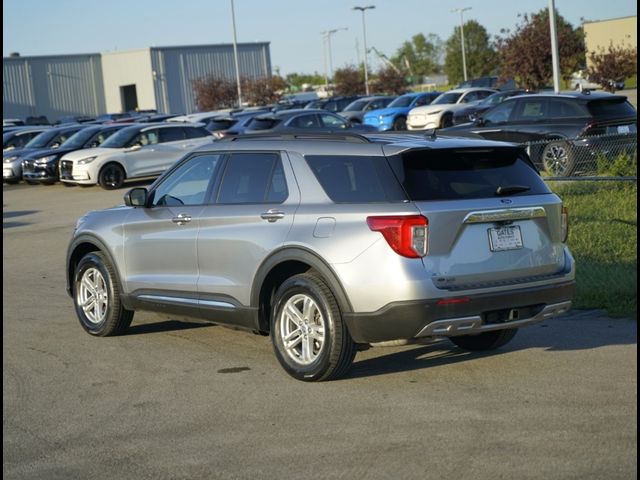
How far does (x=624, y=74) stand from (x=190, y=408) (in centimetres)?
4247

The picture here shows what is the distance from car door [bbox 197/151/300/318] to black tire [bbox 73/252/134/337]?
1323mm

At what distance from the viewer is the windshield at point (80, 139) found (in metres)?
32.2

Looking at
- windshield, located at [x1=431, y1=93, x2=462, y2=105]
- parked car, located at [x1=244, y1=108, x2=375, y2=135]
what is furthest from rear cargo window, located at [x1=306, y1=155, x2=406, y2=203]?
windshield, located at [x1=431, y1=93, x2=462, y2=105]

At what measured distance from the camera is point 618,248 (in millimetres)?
12617

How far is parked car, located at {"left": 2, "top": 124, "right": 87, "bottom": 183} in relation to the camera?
1340 inches

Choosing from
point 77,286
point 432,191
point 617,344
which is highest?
point 432,191

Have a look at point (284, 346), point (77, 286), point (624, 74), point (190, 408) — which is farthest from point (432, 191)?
point (624, 74)

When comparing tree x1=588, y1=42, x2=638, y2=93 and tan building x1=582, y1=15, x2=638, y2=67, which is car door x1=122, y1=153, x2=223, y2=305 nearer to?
tree x1=588, y1=42, x2=638, y2=93

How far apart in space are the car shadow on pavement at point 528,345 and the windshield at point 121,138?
20783mm

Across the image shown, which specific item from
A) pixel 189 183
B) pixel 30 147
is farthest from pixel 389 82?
pixel 189 183

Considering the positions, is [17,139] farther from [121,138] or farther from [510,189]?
[510,189]

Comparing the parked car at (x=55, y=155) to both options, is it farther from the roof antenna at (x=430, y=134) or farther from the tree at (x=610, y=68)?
the roof antenna at (x=430, y=134)

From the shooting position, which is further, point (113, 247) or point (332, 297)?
point (113, 247)

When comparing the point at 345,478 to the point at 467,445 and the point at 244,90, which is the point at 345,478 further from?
the point at 244,90
